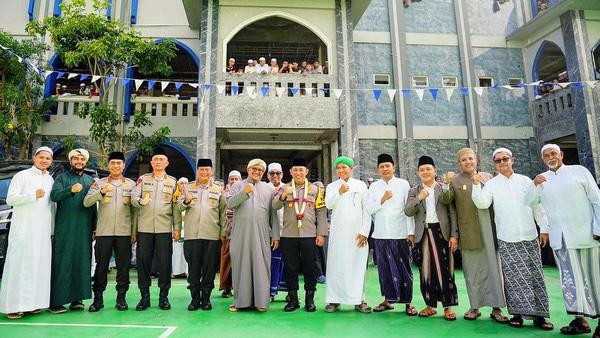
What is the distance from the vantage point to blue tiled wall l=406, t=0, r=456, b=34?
1170 centimetres

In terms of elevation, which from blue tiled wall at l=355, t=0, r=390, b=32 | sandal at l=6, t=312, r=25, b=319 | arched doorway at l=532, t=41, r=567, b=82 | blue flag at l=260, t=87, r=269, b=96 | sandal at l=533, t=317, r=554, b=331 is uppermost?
blue tiled wall at l=355, t=0, r=390, b=32

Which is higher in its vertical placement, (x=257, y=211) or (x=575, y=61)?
(x=575, y=61)

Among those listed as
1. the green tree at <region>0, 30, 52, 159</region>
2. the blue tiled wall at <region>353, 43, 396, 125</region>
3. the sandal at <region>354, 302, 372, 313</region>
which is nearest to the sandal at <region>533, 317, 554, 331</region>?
the sandal at <region>354, 302, 372, 313</region>

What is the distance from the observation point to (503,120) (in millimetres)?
11461

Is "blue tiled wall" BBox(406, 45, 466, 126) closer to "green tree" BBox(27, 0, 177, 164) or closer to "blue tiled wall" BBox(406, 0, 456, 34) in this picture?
"blue tiled wall" BBox(406, 0, 456, 34)

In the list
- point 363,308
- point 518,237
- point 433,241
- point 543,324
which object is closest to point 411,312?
point 363,308

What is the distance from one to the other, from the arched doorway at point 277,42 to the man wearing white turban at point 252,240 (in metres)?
6.81

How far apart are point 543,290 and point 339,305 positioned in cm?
A: 192

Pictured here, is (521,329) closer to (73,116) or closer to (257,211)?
(257,211)

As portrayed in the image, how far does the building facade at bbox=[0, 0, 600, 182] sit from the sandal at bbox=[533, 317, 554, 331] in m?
6.45

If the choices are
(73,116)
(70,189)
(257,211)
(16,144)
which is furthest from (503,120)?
(16,144)

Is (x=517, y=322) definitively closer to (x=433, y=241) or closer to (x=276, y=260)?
(x=433, y=241)

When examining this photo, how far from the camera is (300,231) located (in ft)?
13.6

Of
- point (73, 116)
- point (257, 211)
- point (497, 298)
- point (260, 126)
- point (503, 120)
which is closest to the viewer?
point (497, 298)
